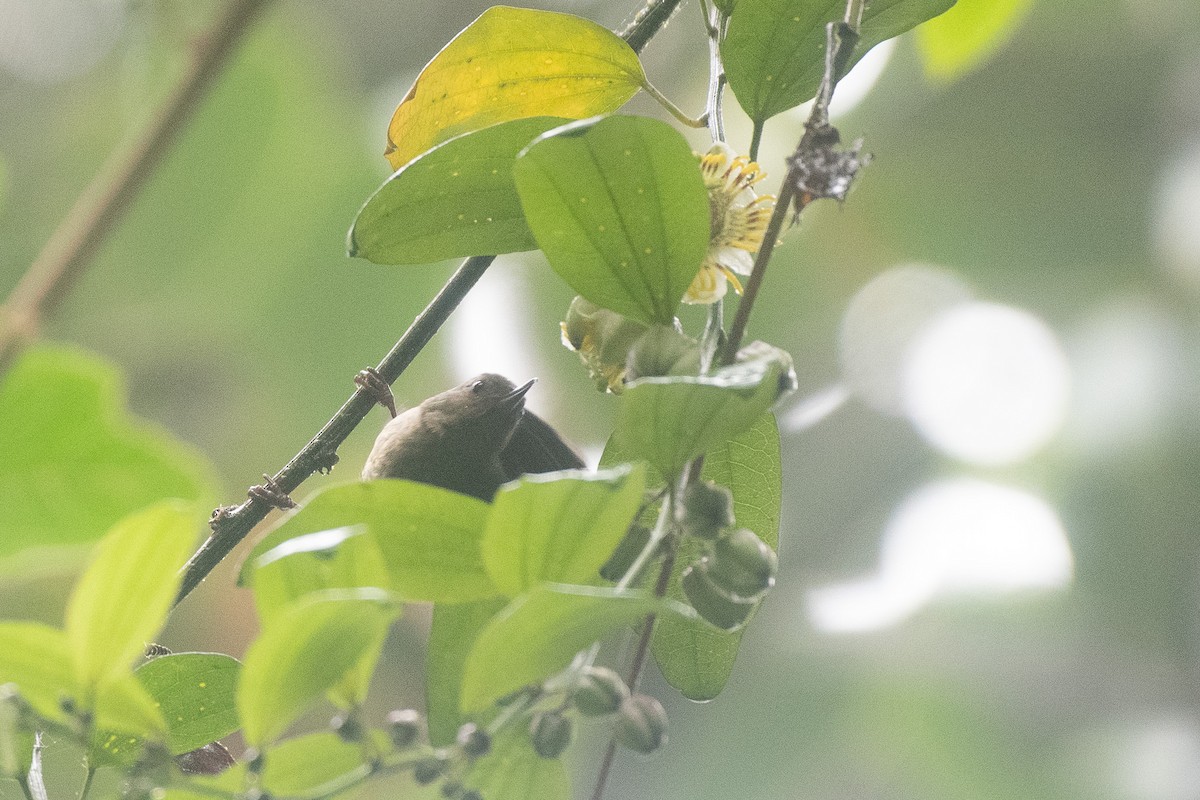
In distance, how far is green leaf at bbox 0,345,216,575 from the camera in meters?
0.75

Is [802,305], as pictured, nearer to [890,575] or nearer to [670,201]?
[890,575]

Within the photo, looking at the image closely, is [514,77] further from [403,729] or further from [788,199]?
[403,729]

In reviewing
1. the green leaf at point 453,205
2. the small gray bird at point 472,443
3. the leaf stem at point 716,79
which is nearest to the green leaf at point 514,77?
the leaf stem at point 716,79

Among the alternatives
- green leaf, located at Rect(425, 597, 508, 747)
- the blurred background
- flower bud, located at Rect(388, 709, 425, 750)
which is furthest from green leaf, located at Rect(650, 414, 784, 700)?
the blurred background

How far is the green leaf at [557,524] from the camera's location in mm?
515

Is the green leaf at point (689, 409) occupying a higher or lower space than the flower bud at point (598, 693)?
higher

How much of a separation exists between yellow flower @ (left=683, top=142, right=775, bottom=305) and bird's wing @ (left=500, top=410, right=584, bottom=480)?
4.15 feet

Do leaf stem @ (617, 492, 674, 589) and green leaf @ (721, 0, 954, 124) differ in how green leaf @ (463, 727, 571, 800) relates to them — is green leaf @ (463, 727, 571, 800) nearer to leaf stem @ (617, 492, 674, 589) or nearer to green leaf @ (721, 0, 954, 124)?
leaf stem @ (617, 492, 674, 589)

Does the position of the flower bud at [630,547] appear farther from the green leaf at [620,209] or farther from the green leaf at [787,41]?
the green leaf at [787,41]

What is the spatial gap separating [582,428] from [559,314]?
1.67 feet

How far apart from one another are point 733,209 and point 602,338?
153 mm

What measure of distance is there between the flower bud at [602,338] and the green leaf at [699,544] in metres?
0.11

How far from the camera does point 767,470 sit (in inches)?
34.6

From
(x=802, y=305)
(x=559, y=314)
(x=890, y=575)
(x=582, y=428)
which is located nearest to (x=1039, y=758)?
(x=890, y=575)
